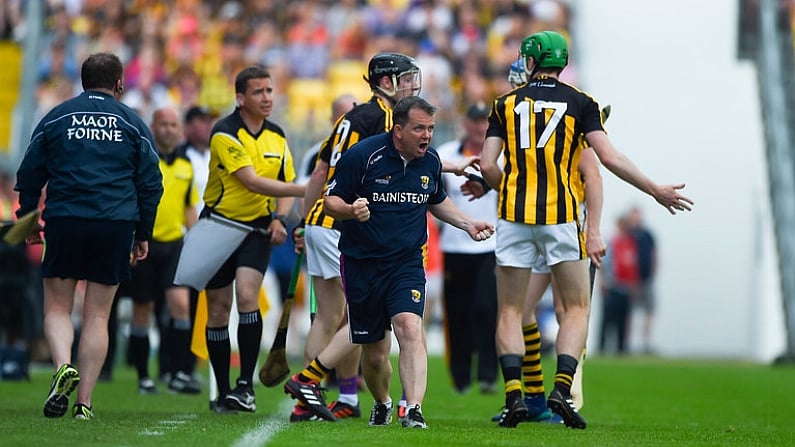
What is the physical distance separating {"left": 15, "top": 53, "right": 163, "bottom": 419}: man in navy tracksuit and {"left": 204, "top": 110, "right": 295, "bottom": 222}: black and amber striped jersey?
2.94 ft

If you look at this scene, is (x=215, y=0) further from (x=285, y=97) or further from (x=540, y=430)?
(x=540, y=430)

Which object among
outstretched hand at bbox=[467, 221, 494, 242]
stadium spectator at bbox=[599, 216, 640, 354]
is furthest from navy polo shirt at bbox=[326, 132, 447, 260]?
stadium spectator at bbox=[599, 216, 640, 354]

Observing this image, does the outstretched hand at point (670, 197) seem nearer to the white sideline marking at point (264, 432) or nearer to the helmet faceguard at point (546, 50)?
the helmet faceguard at point (546, 50)

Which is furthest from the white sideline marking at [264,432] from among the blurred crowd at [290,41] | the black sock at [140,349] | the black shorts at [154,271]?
the blurred crowd at [290,41]

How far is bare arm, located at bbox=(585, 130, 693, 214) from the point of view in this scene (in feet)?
29.4

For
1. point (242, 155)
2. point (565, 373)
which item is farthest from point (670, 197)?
point (242, 155)

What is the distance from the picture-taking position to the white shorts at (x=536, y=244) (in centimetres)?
938

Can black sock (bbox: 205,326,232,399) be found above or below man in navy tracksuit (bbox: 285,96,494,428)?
below

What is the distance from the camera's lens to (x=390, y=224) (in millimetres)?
8875

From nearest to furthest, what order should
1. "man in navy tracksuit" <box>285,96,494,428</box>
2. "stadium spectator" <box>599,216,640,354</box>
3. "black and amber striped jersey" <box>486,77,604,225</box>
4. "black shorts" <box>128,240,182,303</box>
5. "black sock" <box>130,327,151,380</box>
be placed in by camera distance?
1. "man in navy tracksuit" <box>285,96,494,428</box>
2. "black and amber striped jersey" <box>486,77,604,225</box>
3. "black sock" <box>130,327,151,380</box>
4. "black shorts" <box>128,240,182,303</box>
5. "stadium spectator" <box>599,216,640,354</box>

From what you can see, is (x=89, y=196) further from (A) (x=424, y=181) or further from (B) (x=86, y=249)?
(A) (x=424, y=181)

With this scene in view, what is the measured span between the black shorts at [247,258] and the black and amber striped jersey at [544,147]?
1.86m

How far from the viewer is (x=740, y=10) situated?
2491cm

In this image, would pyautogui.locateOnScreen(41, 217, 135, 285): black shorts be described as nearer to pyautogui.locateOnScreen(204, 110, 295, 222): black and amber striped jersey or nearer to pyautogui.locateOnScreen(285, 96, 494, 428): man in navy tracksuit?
pyautogui.locateOnScreen(204, 110, 295, 222): black and amber striped jersey
